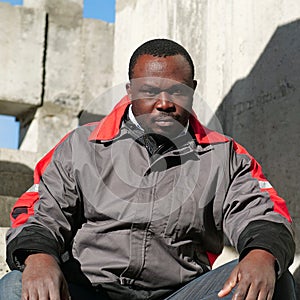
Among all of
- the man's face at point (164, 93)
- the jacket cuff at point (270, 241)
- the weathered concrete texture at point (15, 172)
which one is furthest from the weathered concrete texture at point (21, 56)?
the jacket cuff at point (270, 241)

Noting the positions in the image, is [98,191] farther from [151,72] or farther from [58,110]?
[58,110]

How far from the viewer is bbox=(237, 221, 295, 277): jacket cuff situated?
5.64ft

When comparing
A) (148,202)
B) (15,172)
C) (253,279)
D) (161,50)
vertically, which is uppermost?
A: (161,50)

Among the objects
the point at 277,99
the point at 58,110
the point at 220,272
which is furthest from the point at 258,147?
the point at 58,110

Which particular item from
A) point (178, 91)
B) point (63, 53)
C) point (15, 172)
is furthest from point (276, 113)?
point (63, 53)

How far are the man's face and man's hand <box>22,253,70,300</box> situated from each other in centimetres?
51

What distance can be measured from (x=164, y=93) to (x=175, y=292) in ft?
1.86

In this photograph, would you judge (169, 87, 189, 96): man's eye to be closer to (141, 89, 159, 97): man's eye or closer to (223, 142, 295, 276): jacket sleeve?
(141, 89, 159, 97): man's eye

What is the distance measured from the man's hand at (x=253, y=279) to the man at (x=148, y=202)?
0.09 meters

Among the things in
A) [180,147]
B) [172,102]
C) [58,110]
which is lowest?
[58,110]

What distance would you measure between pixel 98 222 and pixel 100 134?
265 mm

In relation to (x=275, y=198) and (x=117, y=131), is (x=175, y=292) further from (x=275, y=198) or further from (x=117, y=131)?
(x=117, y=131)

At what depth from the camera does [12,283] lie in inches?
69.8

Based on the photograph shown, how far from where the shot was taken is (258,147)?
3.17 metres
